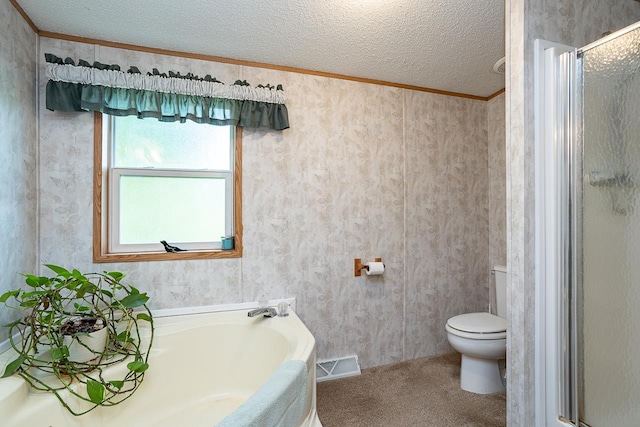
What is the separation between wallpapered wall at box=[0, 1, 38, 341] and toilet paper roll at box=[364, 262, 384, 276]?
2.06 m

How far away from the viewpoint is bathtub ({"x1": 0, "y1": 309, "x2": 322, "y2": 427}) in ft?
4.81

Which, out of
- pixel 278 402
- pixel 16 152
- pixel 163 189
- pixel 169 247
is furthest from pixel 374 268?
pixel 16 152

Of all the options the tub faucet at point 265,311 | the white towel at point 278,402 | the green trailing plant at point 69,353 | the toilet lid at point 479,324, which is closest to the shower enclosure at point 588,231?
the toilet lid at point 479,324

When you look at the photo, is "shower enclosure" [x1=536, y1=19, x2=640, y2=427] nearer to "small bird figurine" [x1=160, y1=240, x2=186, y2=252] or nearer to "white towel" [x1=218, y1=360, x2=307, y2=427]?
"white towel" [x1=218, y1=360, x2=307, y2=427]

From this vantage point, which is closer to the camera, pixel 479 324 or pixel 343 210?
pixel 479 324

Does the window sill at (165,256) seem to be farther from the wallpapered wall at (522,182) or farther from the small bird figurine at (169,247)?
the wallpapered wall at (522,182)

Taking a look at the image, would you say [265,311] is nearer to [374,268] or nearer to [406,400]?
[374,268]

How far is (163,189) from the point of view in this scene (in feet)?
6.59

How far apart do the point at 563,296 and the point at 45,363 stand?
2265 millimetres

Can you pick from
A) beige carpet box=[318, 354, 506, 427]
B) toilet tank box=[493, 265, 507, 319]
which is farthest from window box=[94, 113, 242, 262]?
toilet tank box=[493, 265, 507, 319]

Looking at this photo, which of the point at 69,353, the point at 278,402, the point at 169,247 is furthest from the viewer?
the point at 169,247

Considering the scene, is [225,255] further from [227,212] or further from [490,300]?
[490,300]

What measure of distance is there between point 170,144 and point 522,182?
2048mm

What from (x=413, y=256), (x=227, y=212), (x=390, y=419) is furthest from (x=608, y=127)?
(x=227, y=212)
